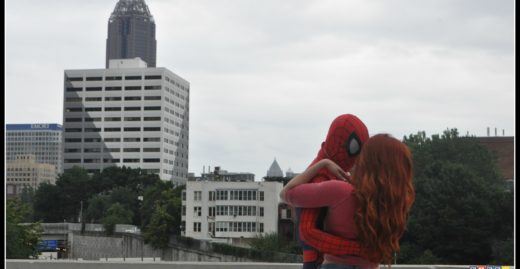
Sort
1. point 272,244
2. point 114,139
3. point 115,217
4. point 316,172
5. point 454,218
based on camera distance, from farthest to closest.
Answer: point 114,139
point 115,217
point 272,244
point 454,218
point 316,172

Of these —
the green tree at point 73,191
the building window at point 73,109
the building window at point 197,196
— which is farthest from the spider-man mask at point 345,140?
the building window at point 73,109

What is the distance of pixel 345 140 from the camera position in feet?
13.4

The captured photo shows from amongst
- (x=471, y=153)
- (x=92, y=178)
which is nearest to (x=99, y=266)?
(x=471, y=153)

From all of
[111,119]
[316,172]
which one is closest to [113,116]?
[111,119]

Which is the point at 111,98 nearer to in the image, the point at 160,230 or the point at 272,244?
the point at 160,230

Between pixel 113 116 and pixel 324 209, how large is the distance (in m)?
189

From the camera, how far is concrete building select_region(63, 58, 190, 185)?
18688cm

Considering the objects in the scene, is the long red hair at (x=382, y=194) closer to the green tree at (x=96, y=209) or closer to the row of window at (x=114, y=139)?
the green tree at (x=96, y=209)

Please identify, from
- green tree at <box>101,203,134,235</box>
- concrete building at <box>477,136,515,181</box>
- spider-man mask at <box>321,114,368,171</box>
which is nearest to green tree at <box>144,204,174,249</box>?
green tree at <box>101,203,134,235</box>

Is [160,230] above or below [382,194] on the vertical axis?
below

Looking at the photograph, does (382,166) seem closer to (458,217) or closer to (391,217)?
(391,217)

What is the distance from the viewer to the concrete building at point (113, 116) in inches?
7357

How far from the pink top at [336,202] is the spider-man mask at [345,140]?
0.26 meters

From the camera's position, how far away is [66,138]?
188 m
